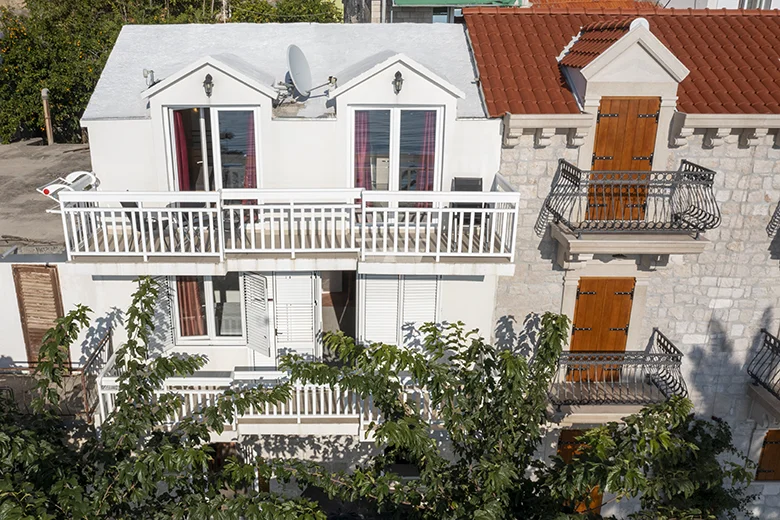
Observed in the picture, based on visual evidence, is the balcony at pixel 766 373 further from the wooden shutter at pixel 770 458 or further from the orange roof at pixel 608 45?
the orange roof at pixel 608 45

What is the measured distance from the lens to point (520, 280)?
13102 mm

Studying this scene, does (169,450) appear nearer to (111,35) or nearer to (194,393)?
(194,393)

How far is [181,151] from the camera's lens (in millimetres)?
12047

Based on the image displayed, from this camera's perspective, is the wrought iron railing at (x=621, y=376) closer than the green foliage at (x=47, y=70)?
Yes

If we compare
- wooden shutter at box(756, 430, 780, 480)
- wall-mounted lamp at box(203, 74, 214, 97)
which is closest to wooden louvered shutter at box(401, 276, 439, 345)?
wall-mounted lamp at box(203, 74, 214, 97)

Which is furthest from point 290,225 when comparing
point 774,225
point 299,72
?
point 774,225

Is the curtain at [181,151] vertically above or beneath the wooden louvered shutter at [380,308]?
above

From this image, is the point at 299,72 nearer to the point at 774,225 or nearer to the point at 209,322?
the point at 209,322

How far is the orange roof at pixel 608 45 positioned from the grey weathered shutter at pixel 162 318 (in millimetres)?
7100

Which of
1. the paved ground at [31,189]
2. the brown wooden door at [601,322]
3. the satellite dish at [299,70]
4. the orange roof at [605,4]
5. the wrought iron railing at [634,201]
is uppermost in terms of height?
the orange roof at [605,4]

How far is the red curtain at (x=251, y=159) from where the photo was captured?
11961mm

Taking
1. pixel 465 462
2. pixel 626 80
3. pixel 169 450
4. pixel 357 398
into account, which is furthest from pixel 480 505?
pixel 626 80

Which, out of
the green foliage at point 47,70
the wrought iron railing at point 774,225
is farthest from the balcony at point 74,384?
the green foliage at point 47,70

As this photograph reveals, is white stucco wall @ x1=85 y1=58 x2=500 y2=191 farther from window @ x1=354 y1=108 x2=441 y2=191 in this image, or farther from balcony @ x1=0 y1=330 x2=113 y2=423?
balcony @ x1=0 y1=330 x2=113 y2=423
